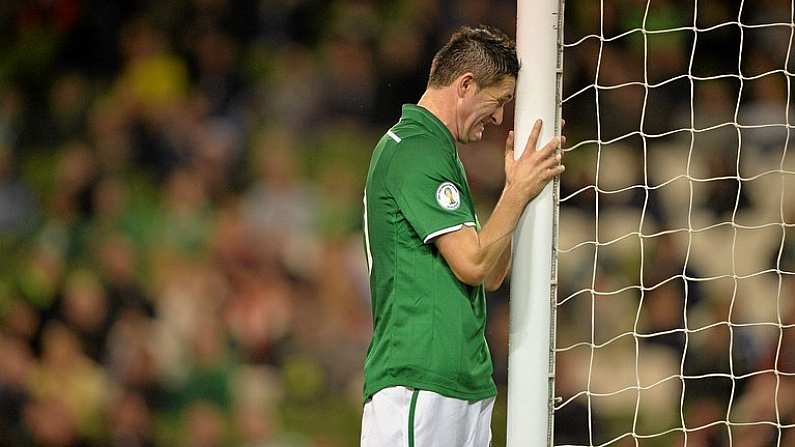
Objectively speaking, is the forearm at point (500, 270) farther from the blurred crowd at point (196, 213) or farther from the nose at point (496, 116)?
the blurred crowd at point (196, 213)

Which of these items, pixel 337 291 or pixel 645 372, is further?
pixel 337 291

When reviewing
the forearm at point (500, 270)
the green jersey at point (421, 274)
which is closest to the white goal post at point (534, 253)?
the forearm at point (500, 270)

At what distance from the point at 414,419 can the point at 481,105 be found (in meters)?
0.54

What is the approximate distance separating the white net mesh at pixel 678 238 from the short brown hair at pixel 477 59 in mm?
1298

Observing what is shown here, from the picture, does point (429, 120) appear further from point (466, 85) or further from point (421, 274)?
point (421, 274)

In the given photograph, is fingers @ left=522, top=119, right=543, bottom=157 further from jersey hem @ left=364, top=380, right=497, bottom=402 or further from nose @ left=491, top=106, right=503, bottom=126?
jersey hem @ left=364, top=380, right=497, bottom=402

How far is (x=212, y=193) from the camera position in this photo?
3900 mm

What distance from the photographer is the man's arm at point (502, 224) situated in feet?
5.55

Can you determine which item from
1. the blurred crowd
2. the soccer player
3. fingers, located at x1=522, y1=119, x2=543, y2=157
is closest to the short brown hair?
the soccer player

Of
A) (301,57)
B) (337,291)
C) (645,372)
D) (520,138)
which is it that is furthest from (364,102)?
(520,138)

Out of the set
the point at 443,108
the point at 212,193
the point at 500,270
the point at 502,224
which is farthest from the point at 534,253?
the point at 212,193

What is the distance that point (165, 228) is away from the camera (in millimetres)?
3945

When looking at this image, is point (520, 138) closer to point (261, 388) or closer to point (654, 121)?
point (654, 121)

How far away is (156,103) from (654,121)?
1.84m
